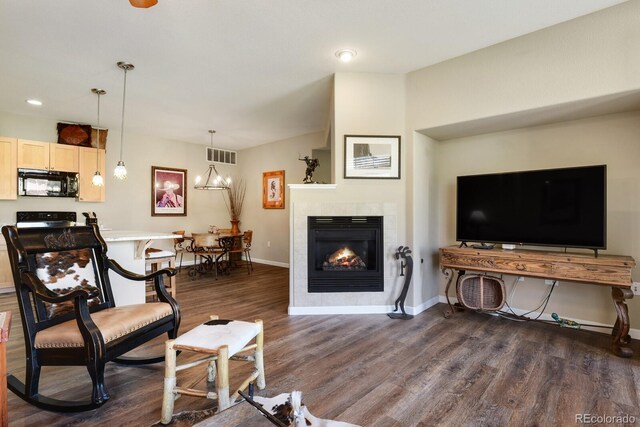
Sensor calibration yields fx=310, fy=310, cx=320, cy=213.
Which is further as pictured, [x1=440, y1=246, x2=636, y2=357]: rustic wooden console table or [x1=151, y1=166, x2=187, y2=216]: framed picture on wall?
[x1=151, y1=166, x2=187, y2=216]: framed picture on wall

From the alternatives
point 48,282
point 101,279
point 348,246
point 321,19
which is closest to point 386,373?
point 348,246

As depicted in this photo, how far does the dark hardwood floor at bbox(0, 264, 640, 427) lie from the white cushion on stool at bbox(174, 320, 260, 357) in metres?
0.43

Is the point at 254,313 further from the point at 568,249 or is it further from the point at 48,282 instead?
the point at 568,249

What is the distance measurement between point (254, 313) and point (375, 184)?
203cm

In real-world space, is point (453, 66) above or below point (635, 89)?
above

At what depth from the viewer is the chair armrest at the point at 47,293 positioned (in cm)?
177

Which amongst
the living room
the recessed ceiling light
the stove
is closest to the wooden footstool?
the living room

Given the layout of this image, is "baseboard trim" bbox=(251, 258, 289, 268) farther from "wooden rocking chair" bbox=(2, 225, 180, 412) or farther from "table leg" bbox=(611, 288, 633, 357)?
"table leg" bbox=(611, 288, 633, 357)

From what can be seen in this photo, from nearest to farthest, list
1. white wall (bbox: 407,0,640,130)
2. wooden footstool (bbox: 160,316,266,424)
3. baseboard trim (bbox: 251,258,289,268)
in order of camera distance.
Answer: wooden footstool (bbox: 160,316,266,424) < white wall (bbox: 407,0,640,130) < baseboard trim (bbox: 251,258,289,268)

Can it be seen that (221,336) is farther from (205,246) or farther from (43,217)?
(43,217)

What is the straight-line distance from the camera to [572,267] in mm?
2711

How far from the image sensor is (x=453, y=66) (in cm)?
321

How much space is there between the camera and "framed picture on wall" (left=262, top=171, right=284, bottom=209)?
21.5ft

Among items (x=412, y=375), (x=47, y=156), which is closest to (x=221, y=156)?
(x=47, y=156)
